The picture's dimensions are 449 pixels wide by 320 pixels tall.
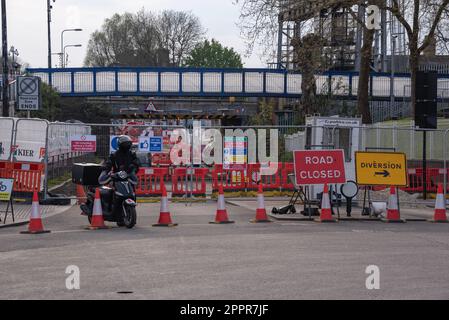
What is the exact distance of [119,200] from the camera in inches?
604

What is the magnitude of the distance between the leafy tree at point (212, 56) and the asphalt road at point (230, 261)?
86.5 m

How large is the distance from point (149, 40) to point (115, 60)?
22.5 feet

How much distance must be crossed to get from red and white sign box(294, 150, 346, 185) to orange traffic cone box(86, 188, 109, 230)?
14.9 feet

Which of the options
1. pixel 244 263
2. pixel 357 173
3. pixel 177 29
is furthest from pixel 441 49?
pixel 177 29

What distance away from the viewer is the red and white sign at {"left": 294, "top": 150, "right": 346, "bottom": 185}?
1756cm

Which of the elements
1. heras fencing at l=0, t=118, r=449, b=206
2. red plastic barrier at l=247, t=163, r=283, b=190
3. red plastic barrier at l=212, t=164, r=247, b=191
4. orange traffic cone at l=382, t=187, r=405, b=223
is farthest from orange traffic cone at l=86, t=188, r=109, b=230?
red plastic barrier at l=247, t=163, r=283, b=190

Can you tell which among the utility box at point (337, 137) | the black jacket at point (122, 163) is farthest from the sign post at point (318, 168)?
the black jacket at point (122, 163)

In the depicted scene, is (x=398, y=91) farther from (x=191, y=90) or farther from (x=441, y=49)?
(x=441, y=49)

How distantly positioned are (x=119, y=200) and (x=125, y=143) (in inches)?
44.5

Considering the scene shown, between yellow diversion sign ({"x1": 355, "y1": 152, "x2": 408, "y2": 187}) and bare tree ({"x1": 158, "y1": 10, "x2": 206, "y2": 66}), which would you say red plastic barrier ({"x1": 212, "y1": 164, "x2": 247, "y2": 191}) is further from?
bare tree ({"x1": 158, "y1": 10, "x2": 206, "y2": 66})

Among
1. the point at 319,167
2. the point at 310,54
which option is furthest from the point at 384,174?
the point at 310,54

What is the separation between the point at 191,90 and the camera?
53000 millimetres

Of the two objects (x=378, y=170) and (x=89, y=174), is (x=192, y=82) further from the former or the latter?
(x=89, y=174)

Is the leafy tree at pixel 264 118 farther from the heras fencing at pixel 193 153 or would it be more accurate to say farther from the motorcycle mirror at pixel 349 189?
the motorcycle mirror at pixel 349 189
